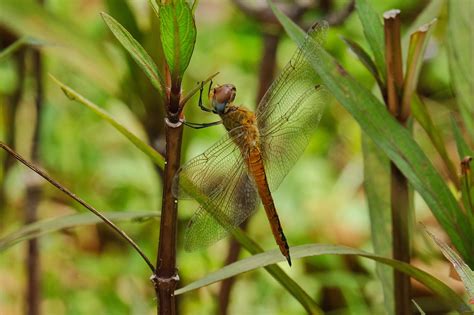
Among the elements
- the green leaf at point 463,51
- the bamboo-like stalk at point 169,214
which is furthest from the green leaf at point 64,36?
the bamboo-like stalk at point 169,214

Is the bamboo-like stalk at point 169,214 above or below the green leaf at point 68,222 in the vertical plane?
below

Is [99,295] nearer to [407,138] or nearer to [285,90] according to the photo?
[285,90]

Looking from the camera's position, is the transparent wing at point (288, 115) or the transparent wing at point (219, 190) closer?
the transparent wing at point (219, 190)

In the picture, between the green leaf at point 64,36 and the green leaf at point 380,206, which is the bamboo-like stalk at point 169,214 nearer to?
the green leaf at point 380,206

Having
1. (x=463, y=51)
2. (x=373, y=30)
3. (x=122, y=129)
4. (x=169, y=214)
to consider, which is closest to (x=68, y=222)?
(x=122, y=129)

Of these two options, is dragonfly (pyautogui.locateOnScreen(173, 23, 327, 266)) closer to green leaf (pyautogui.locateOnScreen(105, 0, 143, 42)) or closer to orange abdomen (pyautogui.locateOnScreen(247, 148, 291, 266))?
orange abdomen (pyautogui.locateOnScreen(247, 148, 291, 266))

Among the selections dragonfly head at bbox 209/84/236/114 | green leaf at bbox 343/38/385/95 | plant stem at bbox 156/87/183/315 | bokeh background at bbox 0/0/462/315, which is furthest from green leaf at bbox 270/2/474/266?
bokeh background at bbox 0/0/462/315
